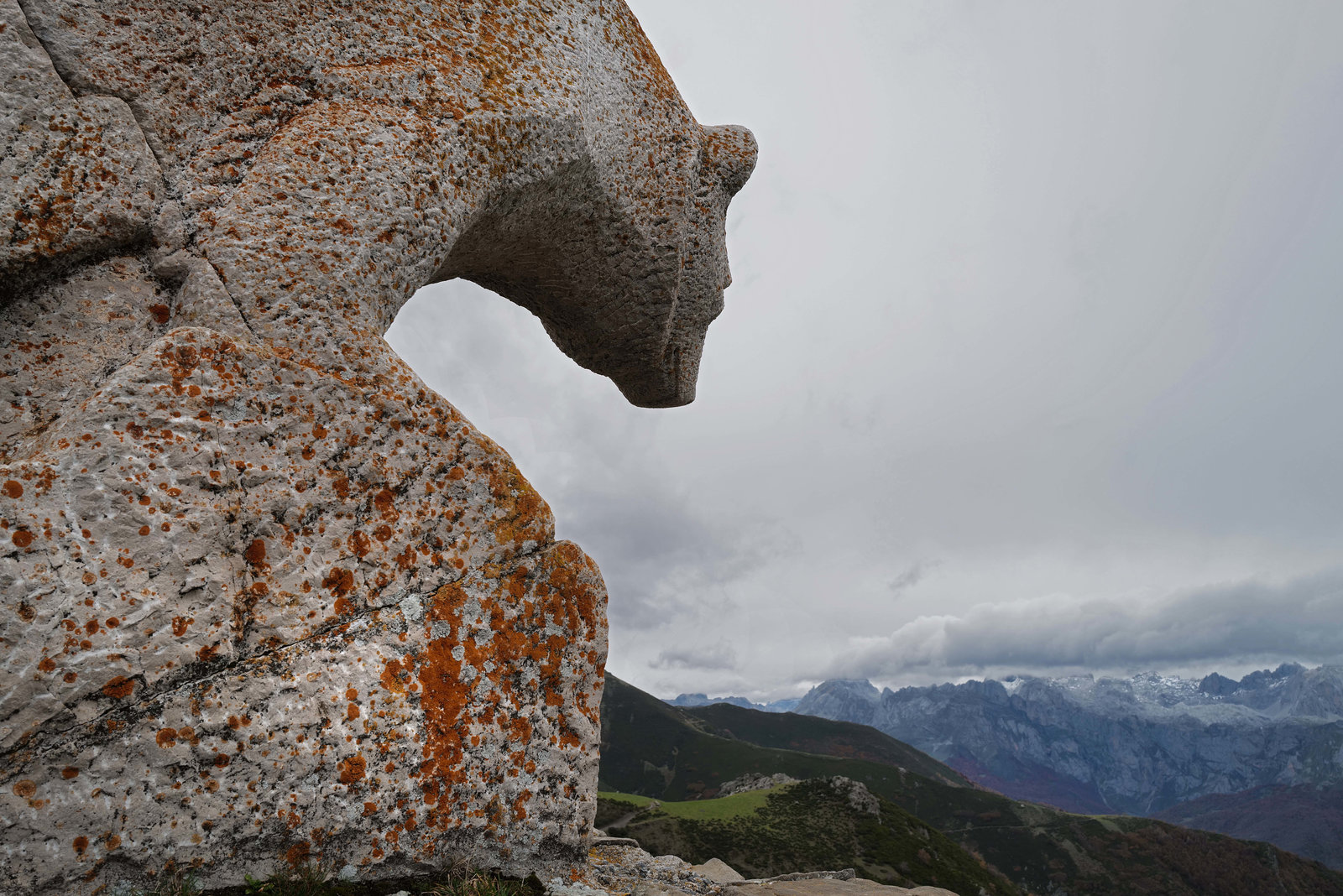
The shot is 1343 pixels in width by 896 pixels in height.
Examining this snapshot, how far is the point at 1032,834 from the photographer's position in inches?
4176

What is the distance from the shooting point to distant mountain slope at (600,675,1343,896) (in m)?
92.2

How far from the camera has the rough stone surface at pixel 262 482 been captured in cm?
306

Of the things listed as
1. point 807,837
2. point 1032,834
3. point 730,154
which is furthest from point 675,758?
point 730,154

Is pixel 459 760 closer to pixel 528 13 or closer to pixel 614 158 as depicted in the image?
pixel 614 158

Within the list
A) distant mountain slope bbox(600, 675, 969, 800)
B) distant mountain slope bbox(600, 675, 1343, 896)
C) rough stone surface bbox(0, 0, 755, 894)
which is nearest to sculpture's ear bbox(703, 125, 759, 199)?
rough stone surface bbox(0, 0, 755, 894)

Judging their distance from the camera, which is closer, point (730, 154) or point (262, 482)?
point (262, 482)

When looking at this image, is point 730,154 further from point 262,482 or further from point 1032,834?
point 1032,834

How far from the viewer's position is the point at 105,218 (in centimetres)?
414

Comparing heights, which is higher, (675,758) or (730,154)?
(730,154)

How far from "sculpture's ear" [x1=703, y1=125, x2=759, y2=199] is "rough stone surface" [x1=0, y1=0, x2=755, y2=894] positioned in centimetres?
→ 300

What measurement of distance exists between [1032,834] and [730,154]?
130494 mm

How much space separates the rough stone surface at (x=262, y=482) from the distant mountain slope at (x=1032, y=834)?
91.7 meters

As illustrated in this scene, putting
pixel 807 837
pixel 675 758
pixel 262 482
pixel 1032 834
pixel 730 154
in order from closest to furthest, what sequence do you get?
pixel 262 482, pixel 730 154, pixel 807 837, pixel 1032 834, pixel 675 758

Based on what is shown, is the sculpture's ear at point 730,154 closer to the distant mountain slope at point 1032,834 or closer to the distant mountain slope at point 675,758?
the distant mountain slope at point 1032,834
